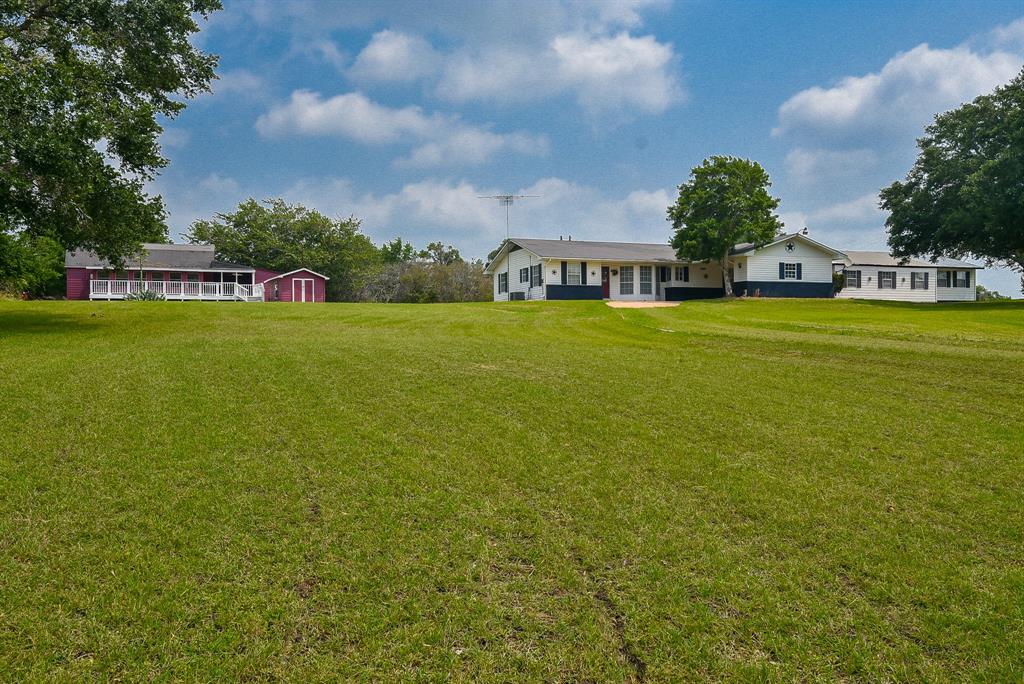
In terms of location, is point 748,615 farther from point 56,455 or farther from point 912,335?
point 912,335

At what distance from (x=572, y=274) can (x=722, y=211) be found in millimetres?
9401

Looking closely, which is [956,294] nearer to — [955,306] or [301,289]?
[955,306]

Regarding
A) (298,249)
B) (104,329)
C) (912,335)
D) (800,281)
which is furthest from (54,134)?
(298,249)

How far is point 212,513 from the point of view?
3756 millimetres

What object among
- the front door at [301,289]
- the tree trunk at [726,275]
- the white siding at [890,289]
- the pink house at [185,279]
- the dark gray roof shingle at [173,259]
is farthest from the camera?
the front door at [301,289]

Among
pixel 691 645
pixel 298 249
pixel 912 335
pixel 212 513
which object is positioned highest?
pixel 298 249

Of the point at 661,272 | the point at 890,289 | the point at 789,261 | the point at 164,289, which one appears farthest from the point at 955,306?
the point at 164,289

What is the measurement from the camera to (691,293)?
1379 inches

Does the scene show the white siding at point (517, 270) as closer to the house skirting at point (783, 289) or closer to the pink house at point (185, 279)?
the house skirting at point (783, 289)

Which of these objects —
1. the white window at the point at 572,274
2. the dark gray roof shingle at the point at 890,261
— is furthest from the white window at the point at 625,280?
the dark gray roof shingle at the point at 890,261

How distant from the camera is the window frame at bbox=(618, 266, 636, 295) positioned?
3384cm

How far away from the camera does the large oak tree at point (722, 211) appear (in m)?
32.1

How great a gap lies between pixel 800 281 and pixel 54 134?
35296 millimetres

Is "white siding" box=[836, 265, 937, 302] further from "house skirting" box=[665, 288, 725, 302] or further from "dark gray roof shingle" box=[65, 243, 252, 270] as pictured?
"dark gray roof shingle" box=[65, 243, 252, 270]
